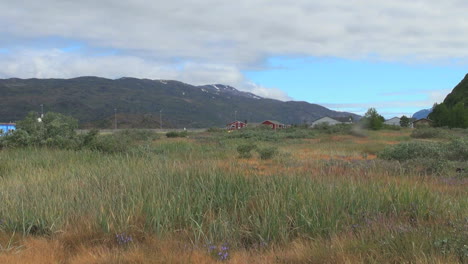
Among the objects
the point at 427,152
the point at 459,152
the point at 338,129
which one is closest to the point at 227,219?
the point at 427,152

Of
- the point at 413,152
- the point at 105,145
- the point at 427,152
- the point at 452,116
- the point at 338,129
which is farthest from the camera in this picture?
the point at 452,116

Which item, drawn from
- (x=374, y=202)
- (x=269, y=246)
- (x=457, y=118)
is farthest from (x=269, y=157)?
(x=457, y=118)

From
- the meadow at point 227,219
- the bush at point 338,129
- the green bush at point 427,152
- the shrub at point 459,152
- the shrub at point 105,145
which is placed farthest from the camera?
the bush at point 338,129

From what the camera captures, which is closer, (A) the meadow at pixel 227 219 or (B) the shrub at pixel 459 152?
(A) the meadow at pixel 227 219

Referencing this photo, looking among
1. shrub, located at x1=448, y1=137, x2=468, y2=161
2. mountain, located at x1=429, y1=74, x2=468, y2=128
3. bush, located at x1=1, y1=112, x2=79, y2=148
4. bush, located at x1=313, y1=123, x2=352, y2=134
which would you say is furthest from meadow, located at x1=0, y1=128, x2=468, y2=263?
mountain, located at x1=429, y1=74, x2=468, y2=128

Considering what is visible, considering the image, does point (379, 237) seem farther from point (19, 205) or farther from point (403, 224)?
point (19, 205)

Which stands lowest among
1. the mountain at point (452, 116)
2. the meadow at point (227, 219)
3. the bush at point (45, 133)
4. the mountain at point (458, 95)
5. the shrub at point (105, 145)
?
the meadow at point (227, 219)

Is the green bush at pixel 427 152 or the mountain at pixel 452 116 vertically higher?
the mountain at pixel 452 116

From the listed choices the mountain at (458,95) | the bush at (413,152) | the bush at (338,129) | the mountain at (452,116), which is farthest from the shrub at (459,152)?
the mountain at (458,95)

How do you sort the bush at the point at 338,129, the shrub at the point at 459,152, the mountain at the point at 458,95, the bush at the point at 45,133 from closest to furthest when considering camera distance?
the bush at the point at 45,133 → the shrub at the point at 459,152 → the bush at the point at 338,129 → the mountain at the point at 458,95

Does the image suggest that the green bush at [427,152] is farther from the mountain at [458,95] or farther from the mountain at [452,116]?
the mountain at [458,95]

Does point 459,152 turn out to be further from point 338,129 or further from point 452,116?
point 452,116

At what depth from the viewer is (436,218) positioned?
494cm

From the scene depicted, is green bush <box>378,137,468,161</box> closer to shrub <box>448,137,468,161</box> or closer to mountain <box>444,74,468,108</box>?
shrub <box>448,137,468,161</box>
